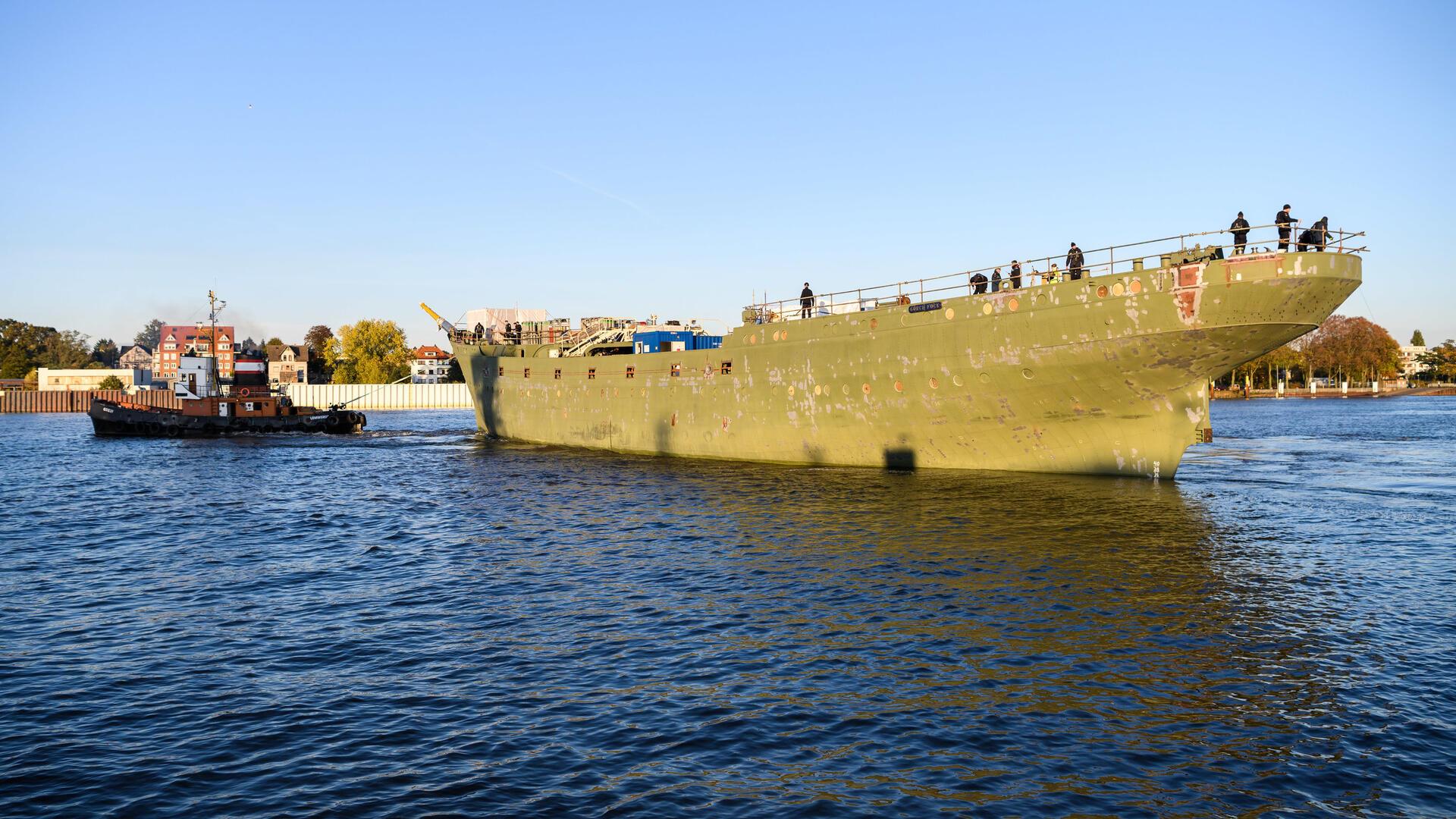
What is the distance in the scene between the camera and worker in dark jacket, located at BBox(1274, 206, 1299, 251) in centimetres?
2378

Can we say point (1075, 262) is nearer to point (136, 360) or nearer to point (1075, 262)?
point (1075, 262)

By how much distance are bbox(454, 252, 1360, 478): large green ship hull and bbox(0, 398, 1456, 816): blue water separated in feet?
12.6

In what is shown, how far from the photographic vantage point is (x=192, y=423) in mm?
60469

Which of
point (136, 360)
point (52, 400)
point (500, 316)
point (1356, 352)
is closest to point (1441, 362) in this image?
point (1356, 352)

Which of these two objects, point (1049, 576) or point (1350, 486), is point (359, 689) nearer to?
point (1049, 576)

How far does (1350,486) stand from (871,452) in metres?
15.8

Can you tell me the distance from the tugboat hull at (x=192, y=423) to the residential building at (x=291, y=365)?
99.2 m

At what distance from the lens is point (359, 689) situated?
419 inches

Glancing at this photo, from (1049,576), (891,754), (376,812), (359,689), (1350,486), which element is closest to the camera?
(376,812)

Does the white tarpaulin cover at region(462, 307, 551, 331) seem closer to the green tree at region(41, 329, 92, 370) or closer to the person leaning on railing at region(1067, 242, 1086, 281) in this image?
the person leaning on railing at region(1067, 242, 1086, 281)

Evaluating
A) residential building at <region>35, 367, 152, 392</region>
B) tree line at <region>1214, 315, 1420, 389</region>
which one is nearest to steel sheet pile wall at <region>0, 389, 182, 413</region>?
residential building at <region>35, 367, 152, 392</region>

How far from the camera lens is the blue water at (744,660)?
26.3 feet

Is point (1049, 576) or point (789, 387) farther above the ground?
point (789, 387)

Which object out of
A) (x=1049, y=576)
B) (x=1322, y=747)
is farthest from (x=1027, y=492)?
(x=1322, y=747)
